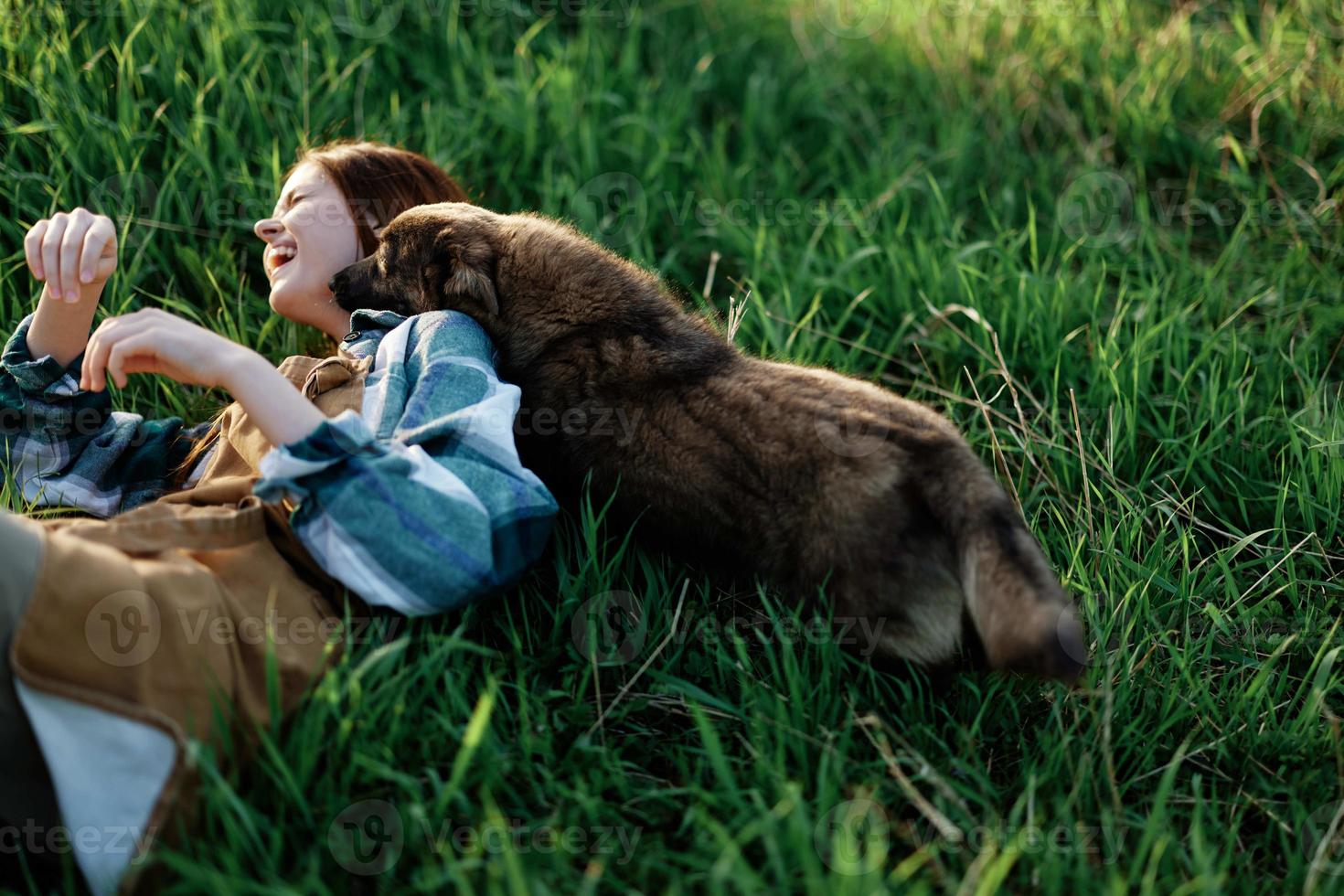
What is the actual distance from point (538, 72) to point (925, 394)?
2.40 meters

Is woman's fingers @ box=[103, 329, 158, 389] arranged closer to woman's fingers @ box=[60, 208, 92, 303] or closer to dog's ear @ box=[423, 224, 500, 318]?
woman's fingers @ box=[60, 208, 92, 303]

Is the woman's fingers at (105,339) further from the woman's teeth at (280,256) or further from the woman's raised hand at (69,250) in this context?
the woman's teeth at (280,256)

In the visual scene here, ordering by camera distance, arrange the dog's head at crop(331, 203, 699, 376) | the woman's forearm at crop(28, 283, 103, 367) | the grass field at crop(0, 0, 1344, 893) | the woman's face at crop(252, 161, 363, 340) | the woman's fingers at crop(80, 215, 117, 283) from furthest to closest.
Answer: the woman's face at crop(252, 161, 363, 340) < the dog's head at crop(331, 203, 699, 376) < the woman's forearm at crop(28, 283, 103, 367) < the woman's fingers at crop(80, 215, 117, 283) < the grass field at crop(0, 0, 1344, 893)

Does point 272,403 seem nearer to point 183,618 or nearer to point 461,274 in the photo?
point 183,618

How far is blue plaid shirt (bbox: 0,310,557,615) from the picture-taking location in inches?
87.6

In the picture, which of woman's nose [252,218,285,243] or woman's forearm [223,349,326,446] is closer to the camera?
woman's forearm [223,349,326,446]

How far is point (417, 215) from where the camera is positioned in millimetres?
3168

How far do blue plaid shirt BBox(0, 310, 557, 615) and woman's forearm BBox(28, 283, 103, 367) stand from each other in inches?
1.5

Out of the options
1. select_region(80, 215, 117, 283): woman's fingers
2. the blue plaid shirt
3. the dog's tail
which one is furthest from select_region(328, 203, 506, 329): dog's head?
the dog's tail

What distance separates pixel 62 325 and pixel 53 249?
0.84ft

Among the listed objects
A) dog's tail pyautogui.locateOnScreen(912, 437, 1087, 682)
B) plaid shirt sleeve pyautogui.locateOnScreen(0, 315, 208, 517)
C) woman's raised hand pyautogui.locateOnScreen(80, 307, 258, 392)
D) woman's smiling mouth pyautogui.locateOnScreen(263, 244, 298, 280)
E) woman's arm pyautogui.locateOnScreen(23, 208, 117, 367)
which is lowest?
plaid shirt sleeve pyautogui.locateOnScreen(0, 315, 208, 517)

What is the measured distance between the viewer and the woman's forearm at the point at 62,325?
2754 mm

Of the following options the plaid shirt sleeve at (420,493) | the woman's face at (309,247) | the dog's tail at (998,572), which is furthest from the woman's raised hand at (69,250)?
the dog's tail at (998,572)

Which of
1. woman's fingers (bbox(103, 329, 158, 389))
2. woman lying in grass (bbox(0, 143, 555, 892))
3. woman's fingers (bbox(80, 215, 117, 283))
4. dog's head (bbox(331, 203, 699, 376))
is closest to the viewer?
woman lying in grass (bbox(0, 143, 555, 892))
